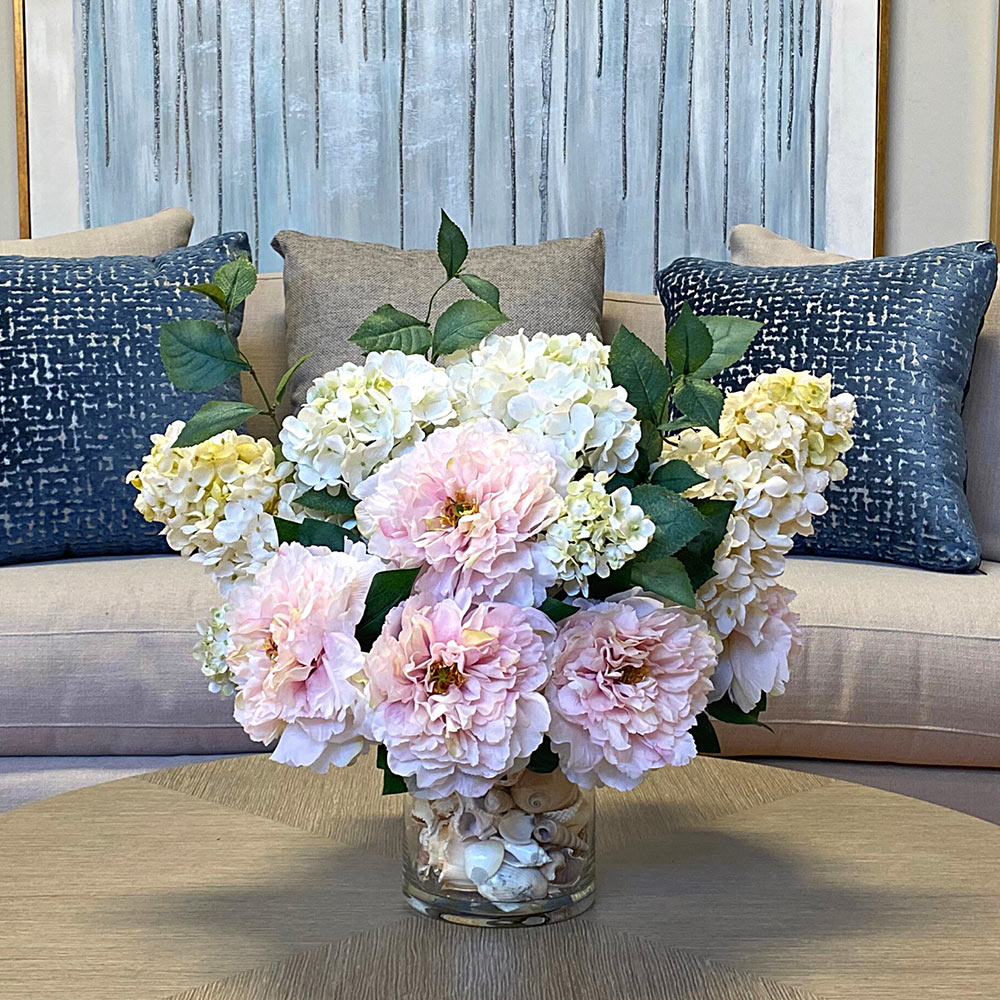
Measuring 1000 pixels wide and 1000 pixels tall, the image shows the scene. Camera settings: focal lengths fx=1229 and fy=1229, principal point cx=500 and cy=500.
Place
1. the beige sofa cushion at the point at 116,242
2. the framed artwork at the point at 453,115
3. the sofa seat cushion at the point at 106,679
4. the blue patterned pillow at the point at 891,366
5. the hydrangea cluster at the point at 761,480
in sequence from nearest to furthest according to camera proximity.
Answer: the hydrangea cluster at the point at 761,480 → the sofa seat cushion at the point at 106,679 → the blue patterned pillow at the point at 891,366 → the beige sofa cushion at the point at 116,242 → the framed artwork at the point at 453,115

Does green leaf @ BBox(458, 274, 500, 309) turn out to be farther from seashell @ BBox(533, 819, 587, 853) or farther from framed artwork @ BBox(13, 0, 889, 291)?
framed artwork @ BBox(13, 0, 889, 291)

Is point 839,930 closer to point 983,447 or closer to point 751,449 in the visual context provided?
point 751,449

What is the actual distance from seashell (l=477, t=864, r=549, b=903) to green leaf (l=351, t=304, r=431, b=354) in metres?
0.36

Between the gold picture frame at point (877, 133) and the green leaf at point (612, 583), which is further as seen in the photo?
the gold picture frame at point (877, 133)

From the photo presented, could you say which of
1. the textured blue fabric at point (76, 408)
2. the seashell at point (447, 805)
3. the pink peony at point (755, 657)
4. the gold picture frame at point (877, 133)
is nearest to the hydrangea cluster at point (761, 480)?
the pink peony at point (755, 657)

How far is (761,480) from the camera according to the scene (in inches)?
32.5

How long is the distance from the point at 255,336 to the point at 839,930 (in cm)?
176

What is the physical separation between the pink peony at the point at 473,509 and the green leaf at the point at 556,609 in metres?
0.02

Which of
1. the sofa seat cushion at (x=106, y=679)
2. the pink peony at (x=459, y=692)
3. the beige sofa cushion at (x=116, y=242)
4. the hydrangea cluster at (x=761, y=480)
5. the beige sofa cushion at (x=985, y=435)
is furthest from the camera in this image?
the beige sofa cushion at (x=116, y=242)

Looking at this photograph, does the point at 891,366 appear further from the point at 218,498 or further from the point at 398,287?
the point at 218,498

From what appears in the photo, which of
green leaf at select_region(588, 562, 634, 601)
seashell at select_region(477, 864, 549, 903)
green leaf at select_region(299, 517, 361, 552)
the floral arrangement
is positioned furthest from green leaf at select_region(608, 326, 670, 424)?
seashell at select_region(477, 864, 549, 903)

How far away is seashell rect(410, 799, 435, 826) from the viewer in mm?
847

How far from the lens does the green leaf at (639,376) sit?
808mm

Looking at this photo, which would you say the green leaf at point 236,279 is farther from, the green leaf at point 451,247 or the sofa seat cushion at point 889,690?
the sofa seat cushion at point 889,690
